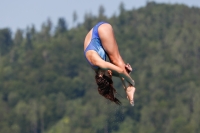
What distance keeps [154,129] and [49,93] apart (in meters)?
30.0

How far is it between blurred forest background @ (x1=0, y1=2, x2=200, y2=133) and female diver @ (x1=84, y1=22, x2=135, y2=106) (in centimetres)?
5686

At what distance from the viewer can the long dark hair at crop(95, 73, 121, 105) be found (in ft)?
48.4

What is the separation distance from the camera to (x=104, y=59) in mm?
14867

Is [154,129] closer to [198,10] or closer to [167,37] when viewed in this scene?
[167,37]

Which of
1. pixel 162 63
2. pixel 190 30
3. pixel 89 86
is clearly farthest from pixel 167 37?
pixel 89 86

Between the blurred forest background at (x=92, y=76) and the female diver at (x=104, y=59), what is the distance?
5686cm

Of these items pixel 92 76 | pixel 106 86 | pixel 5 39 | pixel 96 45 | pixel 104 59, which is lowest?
pixel 92 76

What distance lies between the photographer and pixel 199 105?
123m

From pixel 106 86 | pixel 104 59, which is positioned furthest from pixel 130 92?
pixel 104 59

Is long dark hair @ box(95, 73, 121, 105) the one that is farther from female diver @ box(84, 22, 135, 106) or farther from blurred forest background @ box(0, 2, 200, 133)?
blurred forest background @ box(0, 2, 200, 133)

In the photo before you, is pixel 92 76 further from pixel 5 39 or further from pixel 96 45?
pixel 96 45

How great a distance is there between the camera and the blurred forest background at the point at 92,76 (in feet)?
362

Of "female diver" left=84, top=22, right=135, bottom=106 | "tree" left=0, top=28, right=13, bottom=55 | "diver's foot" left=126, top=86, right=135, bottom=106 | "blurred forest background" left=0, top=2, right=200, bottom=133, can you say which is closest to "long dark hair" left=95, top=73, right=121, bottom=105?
"female diver" left=84, top=22, right=135, bottom=106

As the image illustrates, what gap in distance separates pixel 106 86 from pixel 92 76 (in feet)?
406
